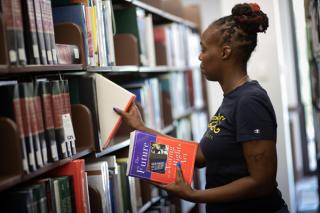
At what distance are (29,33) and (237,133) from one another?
31.9 inches

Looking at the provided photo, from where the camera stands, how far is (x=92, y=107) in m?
2.16

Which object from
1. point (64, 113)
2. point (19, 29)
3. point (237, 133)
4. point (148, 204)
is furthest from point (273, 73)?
point (19, 29)

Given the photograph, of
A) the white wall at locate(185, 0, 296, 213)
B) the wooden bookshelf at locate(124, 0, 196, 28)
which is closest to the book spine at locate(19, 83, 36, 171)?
the wooden bookshelf at locate(124, 0, 196, 28)

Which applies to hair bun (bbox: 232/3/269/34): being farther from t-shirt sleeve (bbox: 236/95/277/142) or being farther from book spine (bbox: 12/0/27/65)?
book spine (bbox: 12/0/27/65)

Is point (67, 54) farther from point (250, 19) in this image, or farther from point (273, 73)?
point (273, 73)

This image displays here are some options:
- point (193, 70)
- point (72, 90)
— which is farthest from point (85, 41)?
point (193, 70)

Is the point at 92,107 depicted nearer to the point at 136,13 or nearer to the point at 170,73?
the point at 136,13

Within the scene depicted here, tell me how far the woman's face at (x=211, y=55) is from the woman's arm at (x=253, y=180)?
12.9 inches

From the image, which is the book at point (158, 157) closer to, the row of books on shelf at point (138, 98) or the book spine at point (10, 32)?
the row of books on shelf at point (138, 98)

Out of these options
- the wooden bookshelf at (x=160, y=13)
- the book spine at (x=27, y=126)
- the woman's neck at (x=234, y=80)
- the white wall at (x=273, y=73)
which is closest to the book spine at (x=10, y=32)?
the book spine at (x=27, y=126)

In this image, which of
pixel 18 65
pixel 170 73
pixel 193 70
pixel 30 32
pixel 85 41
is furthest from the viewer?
pixel 193 70

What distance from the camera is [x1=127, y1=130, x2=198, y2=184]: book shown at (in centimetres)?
200

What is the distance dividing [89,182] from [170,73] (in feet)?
5.92

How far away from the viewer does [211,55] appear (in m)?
1.92
